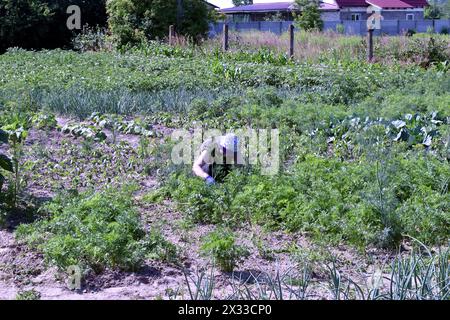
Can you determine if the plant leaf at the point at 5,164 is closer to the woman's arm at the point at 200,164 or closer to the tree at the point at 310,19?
the woman's arm at the point at 200,164

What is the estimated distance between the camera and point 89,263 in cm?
513

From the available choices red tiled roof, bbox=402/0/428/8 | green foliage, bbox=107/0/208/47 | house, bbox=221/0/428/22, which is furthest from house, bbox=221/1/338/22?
green foliage, bbox=107/0/208/47

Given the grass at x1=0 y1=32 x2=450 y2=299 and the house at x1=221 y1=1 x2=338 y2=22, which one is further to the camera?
the house at x1=221 y1=1 x2=338 y2=22

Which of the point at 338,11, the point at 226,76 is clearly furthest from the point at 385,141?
the point at 338,11

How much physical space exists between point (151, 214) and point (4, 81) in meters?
7.91

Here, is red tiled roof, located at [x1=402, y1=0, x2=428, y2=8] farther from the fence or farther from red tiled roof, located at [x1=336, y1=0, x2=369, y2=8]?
the fence

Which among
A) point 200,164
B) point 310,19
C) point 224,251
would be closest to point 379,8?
point 310,19

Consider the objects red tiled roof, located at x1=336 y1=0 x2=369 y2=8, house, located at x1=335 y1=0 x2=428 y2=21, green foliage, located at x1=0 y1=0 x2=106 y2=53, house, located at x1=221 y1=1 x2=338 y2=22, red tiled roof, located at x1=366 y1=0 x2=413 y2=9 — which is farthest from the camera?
house, located at x1=221 y1=1 x2=338 y2=22

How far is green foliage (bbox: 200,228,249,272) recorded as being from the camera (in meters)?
5.06

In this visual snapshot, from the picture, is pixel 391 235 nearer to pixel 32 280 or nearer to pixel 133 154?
pixel 32 280

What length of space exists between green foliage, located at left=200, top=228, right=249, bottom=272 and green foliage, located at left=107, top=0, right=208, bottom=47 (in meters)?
20.2

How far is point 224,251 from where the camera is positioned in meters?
5.07

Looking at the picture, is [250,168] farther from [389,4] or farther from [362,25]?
[389,4]
